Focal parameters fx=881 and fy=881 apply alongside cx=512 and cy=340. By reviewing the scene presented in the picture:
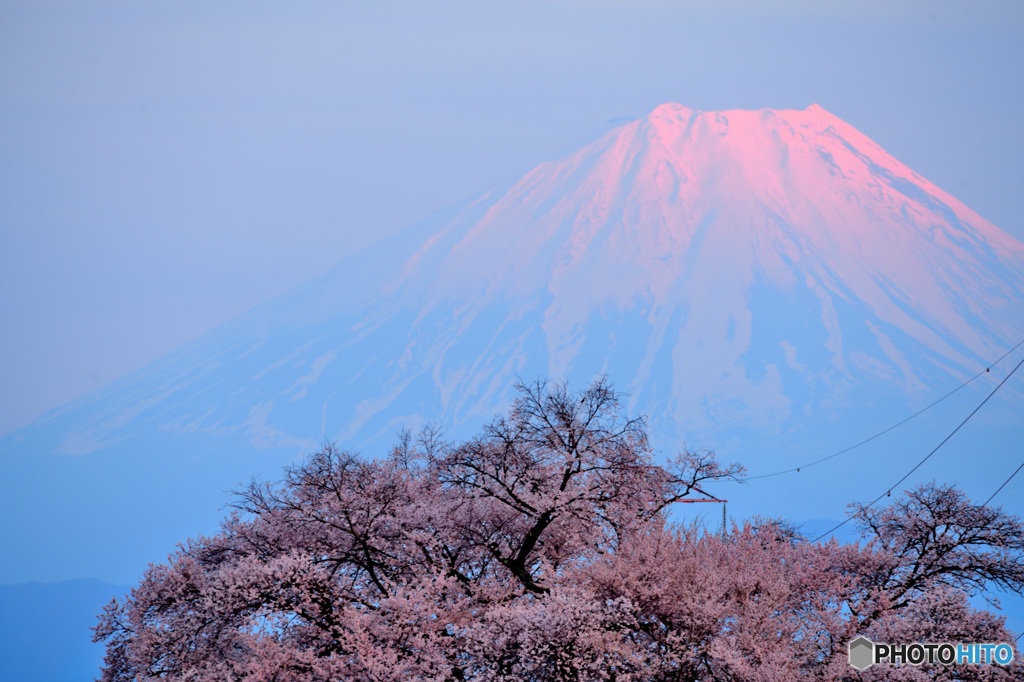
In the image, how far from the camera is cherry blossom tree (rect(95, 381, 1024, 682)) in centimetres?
1897

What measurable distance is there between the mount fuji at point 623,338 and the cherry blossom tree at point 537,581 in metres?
64.9

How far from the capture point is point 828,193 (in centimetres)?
15462

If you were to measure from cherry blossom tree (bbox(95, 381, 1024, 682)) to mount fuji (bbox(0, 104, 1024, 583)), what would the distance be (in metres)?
64.9

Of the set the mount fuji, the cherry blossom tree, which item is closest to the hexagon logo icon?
the cherry blossom tree

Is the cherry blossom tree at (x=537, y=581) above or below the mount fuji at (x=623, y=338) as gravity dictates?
below

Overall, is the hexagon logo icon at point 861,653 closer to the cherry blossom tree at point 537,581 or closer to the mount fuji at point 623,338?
the cherry blossom tree at point 537,581

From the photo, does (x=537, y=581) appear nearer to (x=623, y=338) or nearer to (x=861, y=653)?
(x=861, y=653)

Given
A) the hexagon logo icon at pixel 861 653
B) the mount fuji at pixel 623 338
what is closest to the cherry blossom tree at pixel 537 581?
the hexagon logo icon at pixel 861 653

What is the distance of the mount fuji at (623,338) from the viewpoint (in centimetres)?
10606

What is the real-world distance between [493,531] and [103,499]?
91838 mm

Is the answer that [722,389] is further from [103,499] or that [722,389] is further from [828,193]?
[103,499]

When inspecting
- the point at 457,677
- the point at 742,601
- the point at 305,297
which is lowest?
the point at 457,677

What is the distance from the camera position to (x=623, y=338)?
125125 millimetres

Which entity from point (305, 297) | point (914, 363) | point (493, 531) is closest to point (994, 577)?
point (493, 531)
